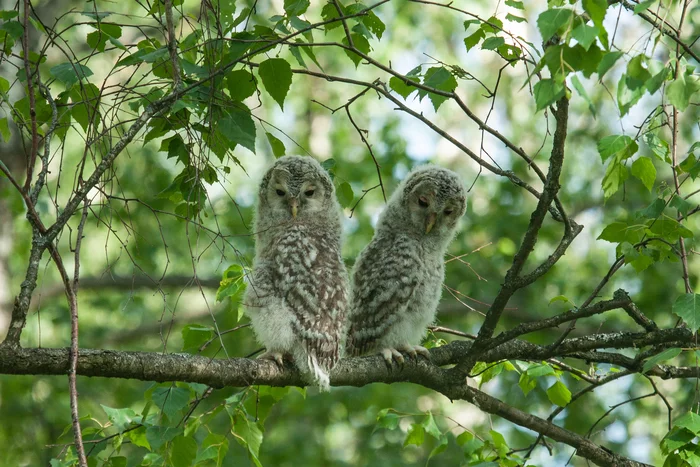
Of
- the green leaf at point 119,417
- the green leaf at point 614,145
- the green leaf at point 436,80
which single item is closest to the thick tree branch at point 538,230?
the green leaf at point 614,145

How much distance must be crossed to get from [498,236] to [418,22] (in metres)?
5.21

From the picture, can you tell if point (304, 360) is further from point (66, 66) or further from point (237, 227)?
point (237, 227)

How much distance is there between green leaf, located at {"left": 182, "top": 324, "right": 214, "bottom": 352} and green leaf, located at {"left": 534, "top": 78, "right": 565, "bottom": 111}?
6.36ft

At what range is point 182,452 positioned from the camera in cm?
297

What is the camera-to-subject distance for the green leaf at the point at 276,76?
8.80 ft

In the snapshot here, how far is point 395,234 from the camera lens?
13.4 feet

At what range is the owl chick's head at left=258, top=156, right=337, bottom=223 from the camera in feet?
12.1

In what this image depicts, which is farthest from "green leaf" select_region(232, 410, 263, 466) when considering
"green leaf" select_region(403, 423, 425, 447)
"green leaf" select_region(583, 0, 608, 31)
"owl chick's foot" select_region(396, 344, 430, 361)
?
"green leaf" select_region(583, 0, 608, 31)

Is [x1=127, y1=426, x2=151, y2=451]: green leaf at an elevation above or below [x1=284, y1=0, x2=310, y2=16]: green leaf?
below

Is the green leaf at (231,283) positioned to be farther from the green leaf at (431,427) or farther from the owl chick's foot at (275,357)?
the green leaf at (431,427)

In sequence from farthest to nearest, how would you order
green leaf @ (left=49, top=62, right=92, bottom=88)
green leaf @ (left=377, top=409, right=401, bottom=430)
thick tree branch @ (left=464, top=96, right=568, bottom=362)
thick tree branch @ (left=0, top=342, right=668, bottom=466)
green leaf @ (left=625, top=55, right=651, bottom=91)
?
green leaf @ (left=377, top=409, right=401, bottom=430)
thick tree branch @ (left=464, top=96, right=568, bottom=362)
green leaf @ (left=49, top=62, right=92, bottom=88)
thick tree branch @ (left=0, top=342, right=668, bottom=466)
green leaf @ (left=625, top=55, right=651, bottom=91)

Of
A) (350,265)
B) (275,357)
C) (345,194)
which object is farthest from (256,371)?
(350,265)

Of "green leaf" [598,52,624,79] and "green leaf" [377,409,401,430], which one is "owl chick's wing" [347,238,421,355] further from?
"green leaf" [598,52,624,79]

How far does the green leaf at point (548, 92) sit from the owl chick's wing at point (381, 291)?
81.9 inches
